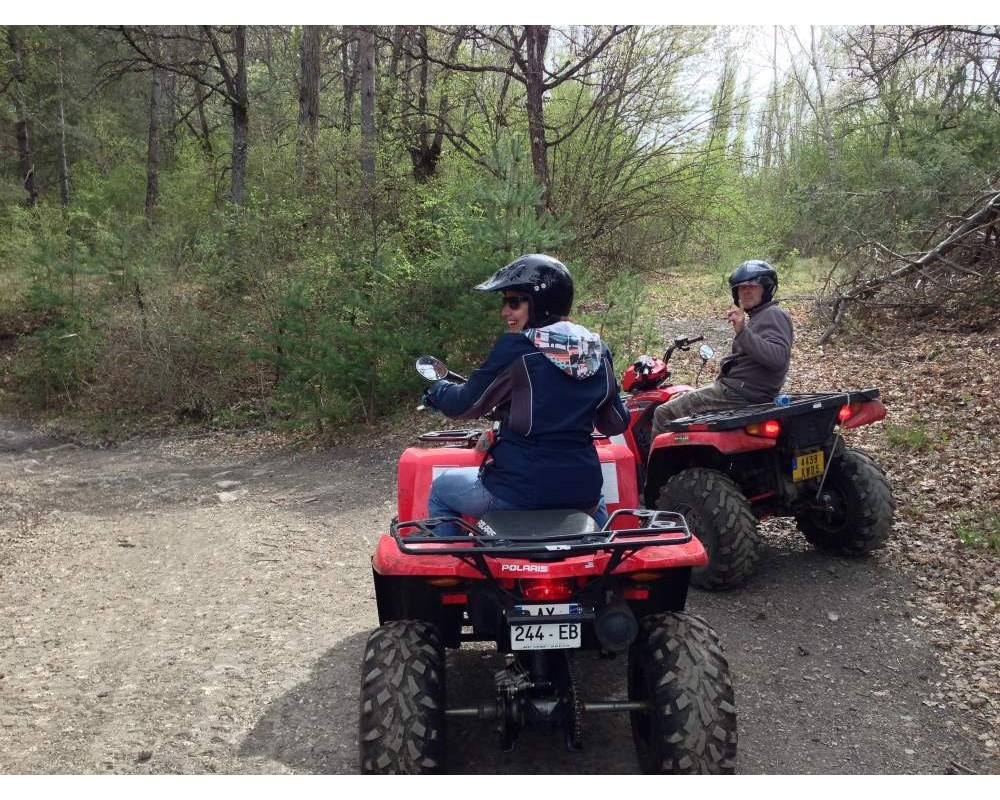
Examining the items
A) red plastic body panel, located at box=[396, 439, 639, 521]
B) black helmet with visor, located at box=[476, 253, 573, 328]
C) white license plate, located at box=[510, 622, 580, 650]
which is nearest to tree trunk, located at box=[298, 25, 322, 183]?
red plastic body panel, located at box=[396, 439, 639, 521]

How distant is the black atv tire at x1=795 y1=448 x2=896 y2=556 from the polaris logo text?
3293 millimetres

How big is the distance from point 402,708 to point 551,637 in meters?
0.54

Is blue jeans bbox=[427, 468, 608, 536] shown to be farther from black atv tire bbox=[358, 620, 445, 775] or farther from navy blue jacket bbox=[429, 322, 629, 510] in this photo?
black atv tire bbox=[358, 620, 445, 775]

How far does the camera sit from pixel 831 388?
9.45 meters

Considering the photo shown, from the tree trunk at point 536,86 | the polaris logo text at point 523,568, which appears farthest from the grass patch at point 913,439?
the tree trunk at point 536,86

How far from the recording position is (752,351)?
5.24 meters

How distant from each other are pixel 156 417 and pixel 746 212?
11.5m

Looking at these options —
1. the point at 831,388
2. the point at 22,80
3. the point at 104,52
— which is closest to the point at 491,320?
the point at 831,388

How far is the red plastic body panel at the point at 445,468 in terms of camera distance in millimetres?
3791

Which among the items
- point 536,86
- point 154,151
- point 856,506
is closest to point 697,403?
point 856,506

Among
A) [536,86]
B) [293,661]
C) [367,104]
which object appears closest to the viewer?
[293,661]

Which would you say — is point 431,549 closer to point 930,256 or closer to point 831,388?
point 831,388

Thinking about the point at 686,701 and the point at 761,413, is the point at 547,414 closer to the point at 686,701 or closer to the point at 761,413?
the point at 686,701

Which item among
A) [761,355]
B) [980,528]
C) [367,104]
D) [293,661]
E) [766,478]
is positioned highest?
[367,104]
